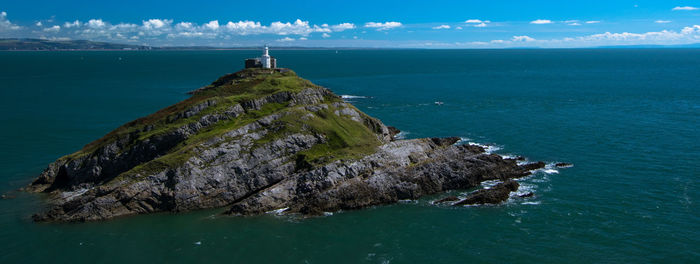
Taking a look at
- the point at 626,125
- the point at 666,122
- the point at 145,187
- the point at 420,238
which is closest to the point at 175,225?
the point at 145,187

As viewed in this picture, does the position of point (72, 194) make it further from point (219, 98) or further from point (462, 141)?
point (462, 141)

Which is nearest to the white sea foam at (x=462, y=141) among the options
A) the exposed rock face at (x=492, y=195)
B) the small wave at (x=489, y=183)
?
the small wave at (x=489, y=183)

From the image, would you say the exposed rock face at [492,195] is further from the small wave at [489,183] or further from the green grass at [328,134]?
the green grass at [328,134]

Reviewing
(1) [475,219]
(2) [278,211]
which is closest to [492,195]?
(1) [475,219]

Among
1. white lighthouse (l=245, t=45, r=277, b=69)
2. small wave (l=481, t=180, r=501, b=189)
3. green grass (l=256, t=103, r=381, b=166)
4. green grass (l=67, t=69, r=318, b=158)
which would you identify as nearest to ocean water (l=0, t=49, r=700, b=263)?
small wave (l=481, t=180, r=501, b=189)

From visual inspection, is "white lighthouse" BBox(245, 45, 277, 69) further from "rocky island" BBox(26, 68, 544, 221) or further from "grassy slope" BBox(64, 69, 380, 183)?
"rocky island" BBox(26, 68, 544, 221)
